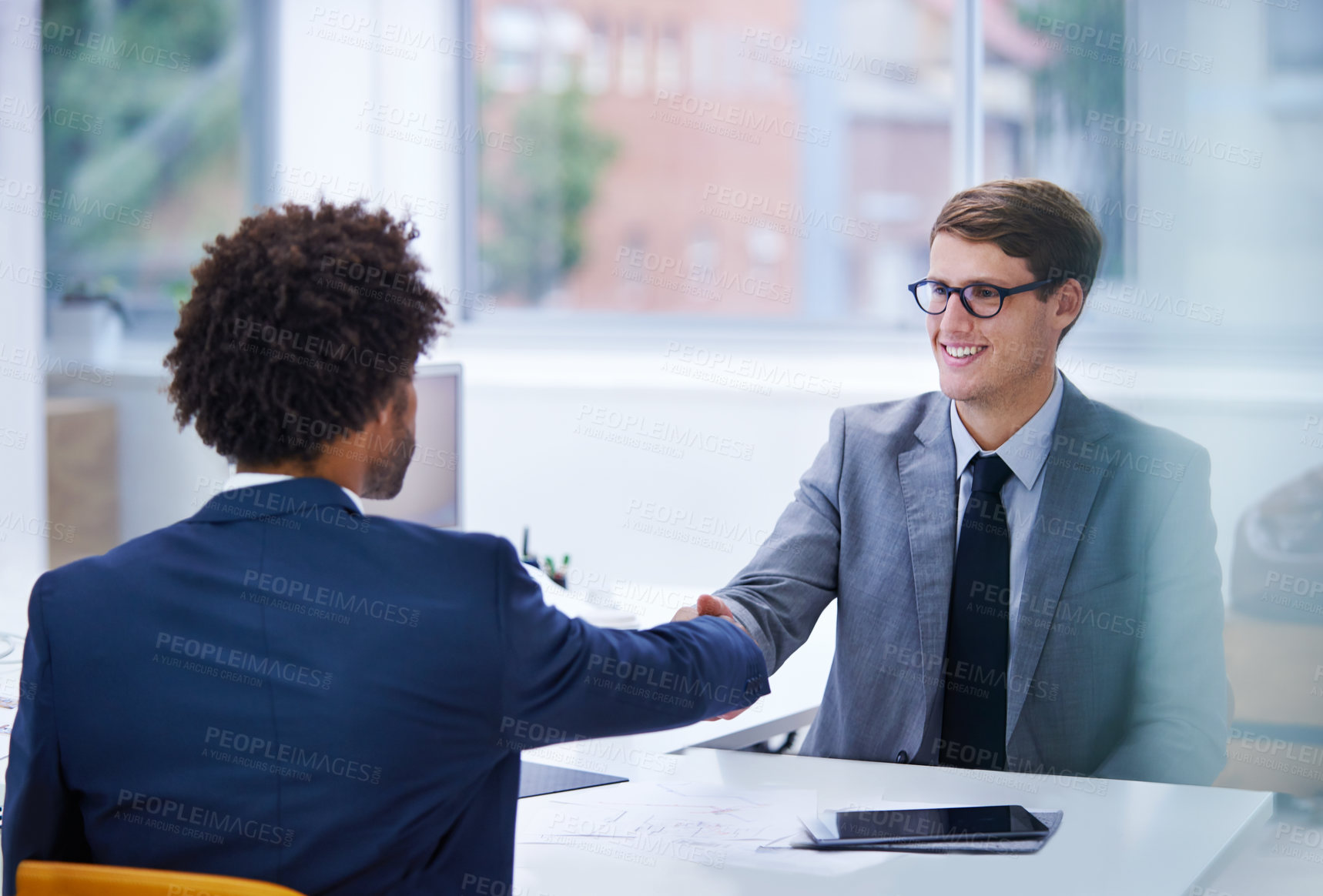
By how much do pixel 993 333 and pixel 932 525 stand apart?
31 cm

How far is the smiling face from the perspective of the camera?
1765 millimetres

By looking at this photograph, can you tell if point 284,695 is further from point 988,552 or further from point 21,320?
point 21,320

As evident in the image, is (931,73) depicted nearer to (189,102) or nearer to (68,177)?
(189,102)

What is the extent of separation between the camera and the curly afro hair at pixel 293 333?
1.09 meters

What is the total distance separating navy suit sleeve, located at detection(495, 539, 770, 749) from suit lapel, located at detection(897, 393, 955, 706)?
0.57 metres

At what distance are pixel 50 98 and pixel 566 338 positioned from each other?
206 centimetres

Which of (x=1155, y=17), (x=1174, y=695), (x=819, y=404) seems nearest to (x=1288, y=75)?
(x=1155, y=17)

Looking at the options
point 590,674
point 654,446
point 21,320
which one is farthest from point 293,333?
point 654,446

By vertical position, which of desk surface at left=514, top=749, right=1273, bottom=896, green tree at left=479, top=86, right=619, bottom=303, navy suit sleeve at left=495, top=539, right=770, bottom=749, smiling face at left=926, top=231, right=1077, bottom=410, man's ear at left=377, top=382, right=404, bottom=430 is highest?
green tree at left=479, top=86, right=619, bottom=303

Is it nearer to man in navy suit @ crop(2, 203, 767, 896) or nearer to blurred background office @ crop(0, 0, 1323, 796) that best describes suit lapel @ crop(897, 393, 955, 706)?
man in navy suit @ crop(2, 203, 767, 896)

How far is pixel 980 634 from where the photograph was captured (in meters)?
1.73

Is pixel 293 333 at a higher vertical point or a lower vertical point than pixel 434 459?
higher

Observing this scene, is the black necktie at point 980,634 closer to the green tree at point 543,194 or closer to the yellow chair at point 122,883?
the yellow chair at point 122,883

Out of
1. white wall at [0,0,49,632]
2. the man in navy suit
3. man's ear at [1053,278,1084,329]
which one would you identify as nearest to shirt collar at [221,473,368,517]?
the man in navy suit
